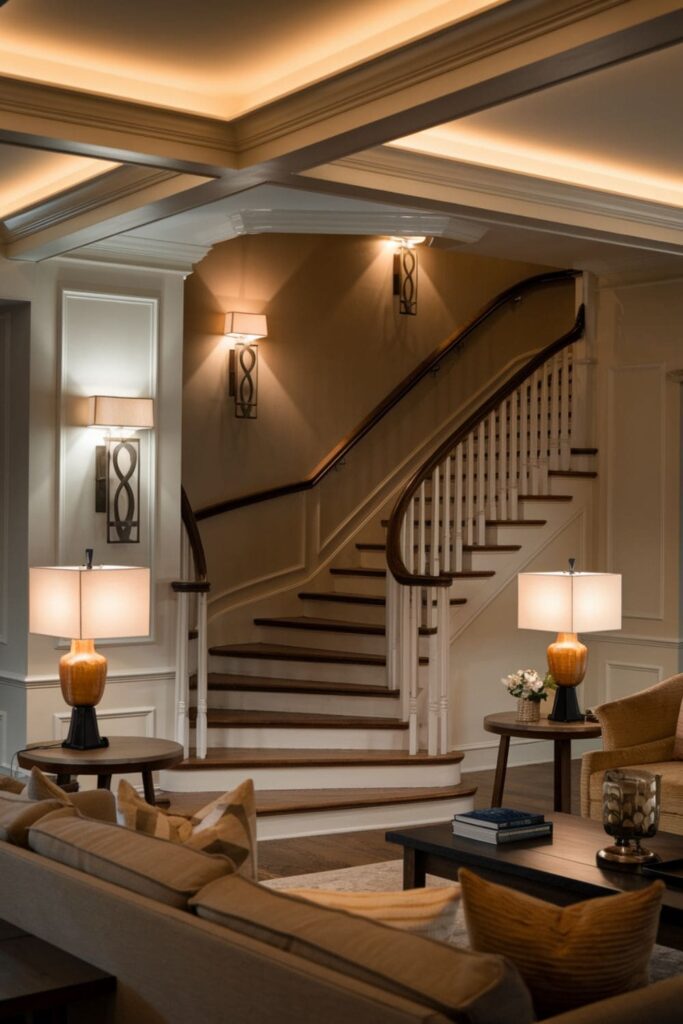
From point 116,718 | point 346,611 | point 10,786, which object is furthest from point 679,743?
point 10,786

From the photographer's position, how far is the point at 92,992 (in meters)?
2.40

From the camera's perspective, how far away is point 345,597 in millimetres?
8180

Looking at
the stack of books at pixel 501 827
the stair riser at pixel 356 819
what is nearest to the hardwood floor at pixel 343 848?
the stair riser at pixel 356 819

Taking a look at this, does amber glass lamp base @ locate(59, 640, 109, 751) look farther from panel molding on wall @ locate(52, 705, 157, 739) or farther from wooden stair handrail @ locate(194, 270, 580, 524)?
wooden stair handrail @ locate(194, 270, 580, 524)

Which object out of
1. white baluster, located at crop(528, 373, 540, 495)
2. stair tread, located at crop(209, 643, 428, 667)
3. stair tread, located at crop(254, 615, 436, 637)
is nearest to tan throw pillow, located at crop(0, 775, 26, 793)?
stair tread, located at crop(209, 643, 428, 667)

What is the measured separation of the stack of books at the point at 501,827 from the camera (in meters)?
4.30

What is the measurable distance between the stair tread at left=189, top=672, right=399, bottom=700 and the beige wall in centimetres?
125

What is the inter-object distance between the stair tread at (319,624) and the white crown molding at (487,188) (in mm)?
2528

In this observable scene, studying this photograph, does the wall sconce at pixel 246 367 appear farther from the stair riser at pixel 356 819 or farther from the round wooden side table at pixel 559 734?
the round wooden side table at pixel 559 734

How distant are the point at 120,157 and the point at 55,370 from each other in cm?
205

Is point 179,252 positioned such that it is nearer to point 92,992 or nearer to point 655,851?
point 655,851

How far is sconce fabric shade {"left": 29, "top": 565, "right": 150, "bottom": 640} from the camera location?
17.1ft

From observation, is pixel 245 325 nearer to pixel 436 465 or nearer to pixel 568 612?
pixel 436 465

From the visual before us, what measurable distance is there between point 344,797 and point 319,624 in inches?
65.5
